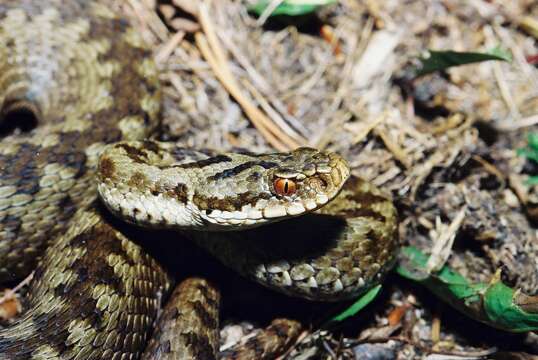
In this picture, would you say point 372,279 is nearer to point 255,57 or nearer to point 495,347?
point 495,347

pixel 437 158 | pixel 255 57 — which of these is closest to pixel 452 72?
pixel 437 158

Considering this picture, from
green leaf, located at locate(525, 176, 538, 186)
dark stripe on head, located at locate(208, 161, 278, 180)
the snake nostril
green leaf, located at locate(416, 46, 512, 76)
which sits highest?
the snake nostril

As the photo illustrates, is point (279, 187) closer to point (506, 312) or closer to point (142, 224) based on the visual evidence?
point (142, 224)

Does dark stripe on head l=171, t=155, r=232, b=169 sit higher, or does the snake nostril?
the snake nostril

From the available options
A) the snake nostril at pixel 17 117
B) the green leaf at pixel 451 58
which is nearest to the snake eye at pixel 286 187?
the green leaf at pixel 451 58

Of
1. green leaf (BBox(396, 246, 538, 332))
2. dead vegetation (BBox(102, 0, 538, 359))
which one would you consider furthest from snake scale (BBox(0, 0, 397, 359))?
dead vegetation (BBox(102, 0, 538, 359))

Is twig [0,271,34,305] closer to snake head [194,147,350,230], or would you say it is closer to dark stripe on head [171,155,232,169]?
dark stripe on head [171,155,232,169]
